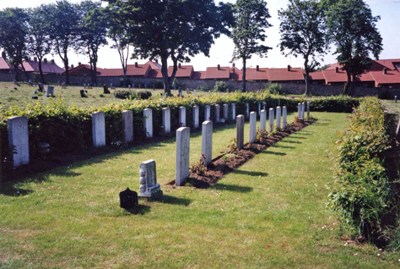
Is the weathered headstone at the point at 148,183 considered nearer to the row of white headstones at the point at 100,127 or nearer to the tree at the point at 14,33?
the row of white headstones at the point at 100,127

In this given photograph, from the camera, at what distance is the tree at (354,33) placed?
55031 mm

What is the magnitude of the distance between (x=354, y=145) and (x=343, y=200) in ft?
6.72

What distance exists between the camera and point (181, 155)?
28.2 feet

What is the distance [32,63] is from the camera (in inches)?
3233

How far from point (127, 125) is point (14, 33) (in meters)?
64.9

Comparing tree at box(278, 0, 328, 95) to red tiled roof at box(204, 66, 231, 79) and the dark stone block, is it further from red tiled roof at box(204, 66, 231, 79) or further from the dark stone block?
the dark stone block

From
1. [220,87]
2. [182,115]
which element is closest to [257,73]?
[220,87]

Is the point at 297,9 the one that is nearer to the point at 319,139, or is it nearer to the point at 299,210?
the point at 319,139

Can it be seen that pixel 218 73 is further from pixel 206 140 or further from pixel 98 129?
pixel 206 140

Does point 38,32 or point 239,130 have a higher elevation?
point 38,32

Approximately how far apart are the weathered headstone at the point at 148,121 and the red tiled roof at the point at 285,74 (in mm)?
52088

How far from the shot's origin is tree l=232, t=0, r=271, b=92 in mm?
59719

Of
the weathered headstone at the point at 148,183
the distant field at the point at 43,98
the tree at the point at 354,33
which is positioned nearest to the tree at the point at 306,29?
the tree at the point at 354,33

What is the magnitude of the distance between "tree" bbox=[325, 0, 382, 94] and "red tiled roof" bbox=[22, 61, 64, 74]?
197ft
